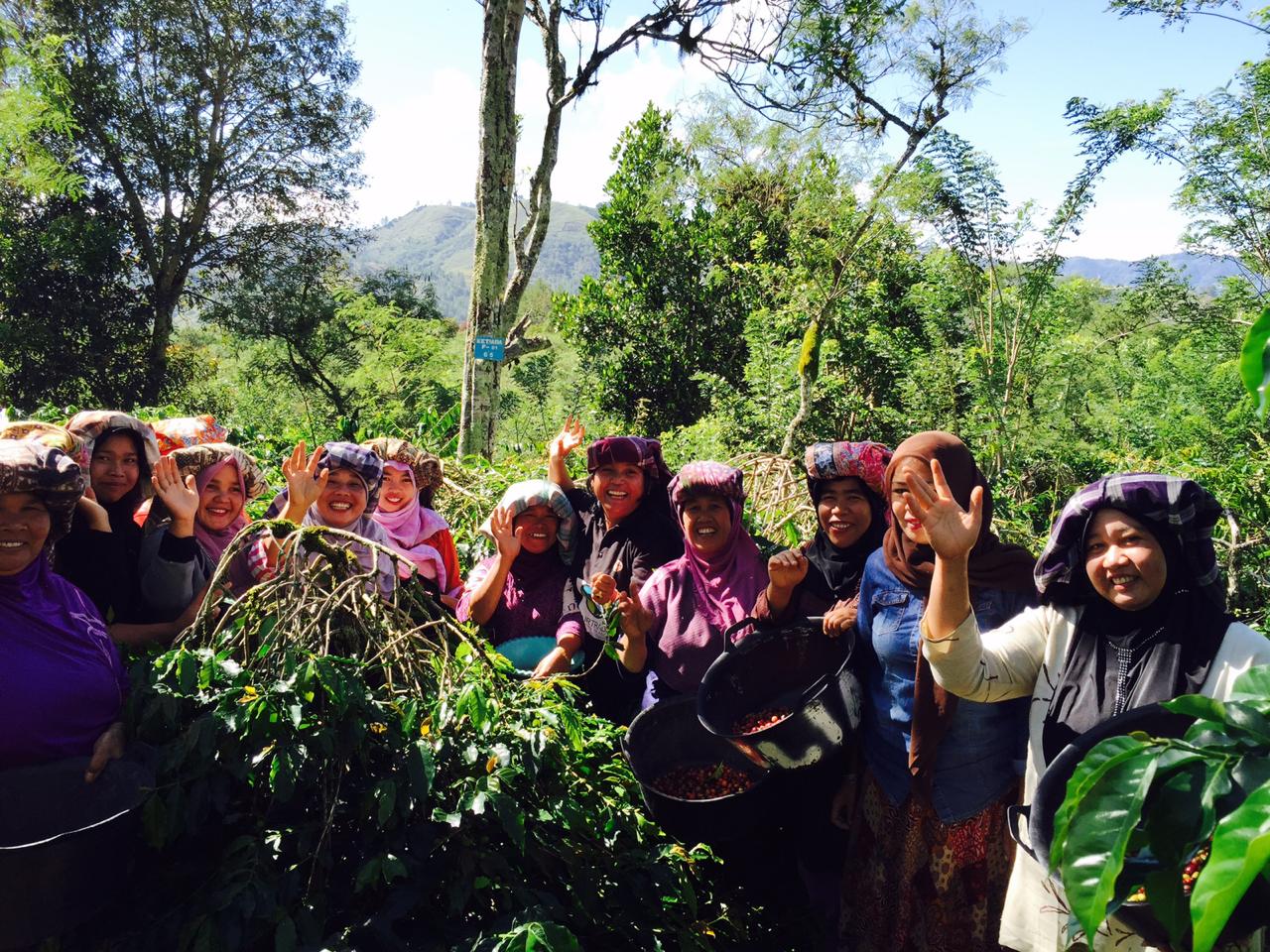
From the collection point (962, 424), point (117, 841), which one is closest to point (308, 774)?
point (117, 841)

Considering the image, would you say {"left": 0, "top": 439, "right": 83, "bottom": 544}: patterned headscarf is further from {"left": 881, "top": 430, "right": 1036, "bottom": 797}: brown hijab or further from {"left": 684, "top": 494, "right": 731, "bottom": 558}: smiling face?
{"left": 881, "top": 430, "right": 1036, "bottom": 797}: brown hijab

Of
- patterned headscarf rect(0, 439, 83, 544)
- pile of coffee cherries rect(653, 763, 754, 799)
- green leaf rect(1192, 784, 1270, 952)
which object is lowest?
pile of coffee cherries rect(653, 763, 754, 799)

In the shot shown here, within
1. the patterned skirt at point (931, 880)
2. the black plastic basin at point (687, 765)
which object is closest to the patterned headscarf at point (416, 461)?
the black plastic basin at point (687, 765)

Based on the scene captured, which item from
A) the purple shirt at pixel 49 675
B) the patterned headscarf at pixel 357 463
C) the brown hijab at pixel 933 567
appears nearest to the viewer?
the purple shirt at pixel 49 675

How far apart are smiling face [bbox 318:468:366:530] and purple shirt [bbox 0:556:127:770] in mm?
1012

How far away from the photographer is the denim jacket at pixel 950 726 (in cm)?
203

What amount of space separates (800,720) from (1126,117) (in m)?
9.12

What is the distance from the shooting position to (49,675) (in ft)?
5.88

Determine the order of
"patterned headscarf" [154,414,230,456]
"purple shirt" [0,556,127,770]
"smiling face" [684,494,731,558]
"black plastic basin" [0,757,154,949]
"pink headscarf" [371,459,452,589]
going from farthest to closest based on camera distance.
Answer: "patterned headscarf" [154,414,230,456], "pink headscarf" [371,459,452,589], "smiling face" [684,494,731,558], "purple shirt" [0,556,127,770], "black plastic basin" [0,757,154,949]

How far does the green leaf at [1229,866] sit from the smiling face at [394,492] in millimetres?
3090

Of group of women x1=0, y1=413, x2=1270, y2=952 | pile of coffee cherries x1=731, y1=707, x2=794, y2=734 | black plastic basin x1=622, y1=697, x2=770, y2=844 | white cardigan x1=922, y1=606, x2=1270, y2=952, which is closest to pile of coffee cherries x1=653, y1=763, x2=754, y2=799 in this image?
black plastic basin x1=622, y1=697, x2=770, y2=844

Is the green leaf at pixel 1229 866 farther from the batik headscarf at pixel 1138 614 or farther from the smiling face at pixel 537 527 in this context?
the smiling face at pixel 537 527

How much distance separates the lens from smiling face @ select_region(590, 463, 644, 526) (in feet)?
9.99

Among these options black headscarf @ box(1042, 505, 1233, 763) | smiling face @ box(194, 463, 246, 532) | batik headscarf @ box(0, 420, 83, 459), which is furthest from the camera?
smiling face @ box(194, 463, 246, 532)
